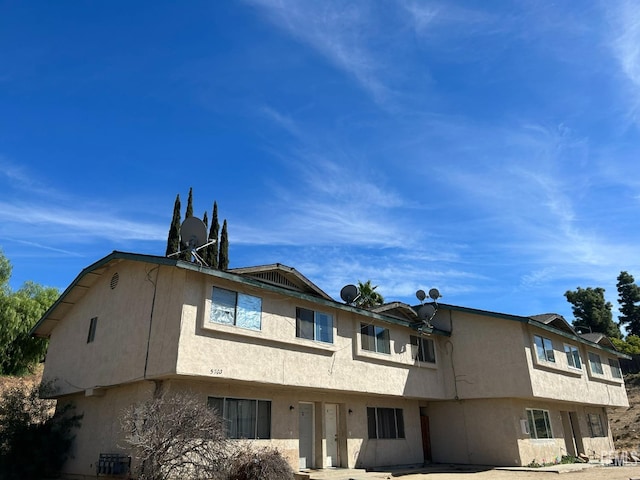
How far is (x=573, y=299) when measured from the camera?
5581cm

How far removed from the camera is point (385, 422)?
1964cm

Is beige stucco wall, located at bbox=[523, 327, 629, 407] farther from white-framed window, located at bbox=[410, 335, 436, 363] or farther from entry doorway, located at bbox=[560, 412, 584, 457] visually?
white-framed window, located at bbox=[410, 335, 436, 363]

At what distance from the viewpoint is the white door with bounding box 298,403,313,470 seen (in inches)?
650

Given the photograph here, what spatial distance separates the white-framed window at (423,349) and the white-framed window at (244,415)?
7.91 meters

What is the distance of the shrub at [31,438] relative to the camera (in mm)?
15141

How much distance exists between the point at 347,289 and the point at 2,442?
12.6 metres

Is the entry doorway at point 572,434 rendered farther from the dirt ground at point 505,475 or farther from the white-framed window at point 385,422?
the white-framed window at point 385,422

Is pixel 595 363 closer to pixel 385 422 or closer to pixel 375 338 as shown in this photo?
pixel 385 422

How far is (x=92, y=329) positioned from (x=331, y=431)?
9418 millimetres

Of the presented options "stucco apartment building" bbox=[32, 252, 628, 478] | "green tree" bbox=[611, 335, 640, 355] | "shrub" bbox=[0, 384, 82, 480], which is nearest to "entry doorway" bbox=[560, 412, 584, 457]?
"stucco apartment building" bbox=[32, 252, 628, 478]

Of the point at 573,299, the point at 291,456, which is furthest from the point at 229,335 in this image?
the point at 573,299

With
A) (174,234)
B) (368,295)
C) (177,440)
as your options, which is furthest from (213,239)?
(177,440)

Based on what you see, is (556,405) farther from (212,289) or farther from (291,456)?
(212,289)

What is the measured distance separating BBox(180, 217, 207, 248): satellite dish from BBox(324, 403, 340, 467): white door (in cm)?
798
